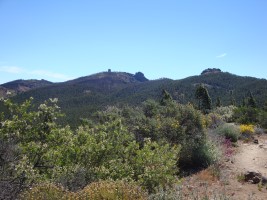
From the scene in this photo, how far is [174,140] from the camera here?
17.1 metres

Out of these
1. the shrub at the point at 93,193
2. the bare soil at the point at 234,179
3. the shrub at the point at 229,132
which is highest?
the shrub at the point at 93,193

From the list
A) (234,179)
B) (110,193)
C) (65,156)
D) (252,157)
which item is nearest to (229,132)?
(252,157)

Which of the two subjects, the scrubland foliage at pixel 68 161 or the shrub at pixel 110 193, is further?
the scrubland foliage at pixel 68 161

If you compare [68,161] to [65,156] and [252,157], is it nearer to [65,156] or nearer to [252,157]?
[65,156]

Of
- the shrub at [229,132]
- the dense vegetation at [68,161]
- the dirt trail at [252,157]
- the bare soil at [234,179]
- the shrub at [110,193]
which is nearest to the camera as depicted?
the shrub at [110,193]

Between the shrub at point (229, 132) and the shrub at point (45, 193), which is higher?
the shrub at point (45, 193)

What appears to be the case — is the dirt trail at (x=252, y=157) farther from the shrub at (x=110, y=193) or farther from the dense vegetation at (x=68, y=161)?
the shrub at (x=110, y=193)

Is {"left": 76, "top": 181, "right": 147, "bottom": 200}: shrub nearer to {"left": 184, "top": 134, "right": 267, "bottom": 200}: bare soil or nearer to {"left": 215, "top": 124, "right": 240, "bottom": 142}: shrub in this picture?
{"left": 184, "top": 134, "right": 267, "bottom": 200}: bare soil

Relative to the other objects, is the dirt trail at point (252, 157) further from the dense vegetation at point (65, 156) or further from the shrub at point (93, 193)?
the shrub at point (93, 193)

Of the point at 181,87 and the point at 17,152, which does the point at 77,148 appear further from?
the point at 181,87

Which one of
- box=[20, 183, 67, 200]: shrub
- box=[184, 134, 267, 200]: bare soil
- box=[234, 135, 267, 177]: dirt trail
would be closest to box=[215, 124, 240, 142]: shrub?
box=[234, 135, 267, 177]: dirt trail

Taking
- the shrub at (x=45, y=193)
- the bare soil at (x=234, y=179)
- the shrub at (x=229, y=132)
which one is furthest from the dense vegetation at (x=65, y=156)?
the shrub at (x=229, y=132)

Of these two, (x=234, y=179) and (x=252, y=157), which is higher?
(x=252, y=157)

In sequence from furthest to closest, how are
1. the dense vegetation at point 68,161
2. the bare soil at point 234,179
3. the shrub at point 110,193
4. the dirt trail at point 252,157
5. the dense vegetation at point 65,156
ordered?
the dirt trail at point 252,157, the bare soil at point 234,179, the dense vegetation at point 65,156, the dense vegetation at point 68,161, the shrub at point 110,193
